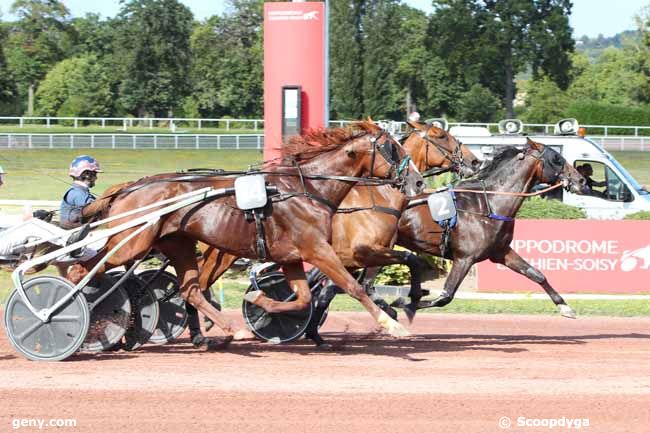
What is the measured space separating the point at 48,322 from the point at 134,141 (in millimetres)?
27284

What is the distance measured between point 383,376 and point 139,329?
222 centimetres

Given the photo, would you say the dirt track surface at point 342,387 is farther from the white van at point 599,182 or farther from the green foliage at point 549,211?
the white van at point 599,182

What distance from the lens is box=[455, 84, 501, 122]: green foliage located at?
47.5m

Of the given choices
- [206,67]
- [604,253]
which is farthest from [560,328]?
[206,67]

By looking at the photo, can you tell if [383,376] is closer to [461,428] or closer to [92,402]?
[461,428]

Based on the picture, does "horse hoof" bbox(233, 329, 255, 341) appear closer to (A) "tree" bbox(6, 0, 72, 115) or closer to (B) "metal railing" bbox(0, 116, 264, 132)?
(B) "metal railing" bbox(0, 116, 264, 132)

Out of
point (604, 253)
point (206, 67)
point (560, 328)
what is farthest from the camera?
point (206, 67)

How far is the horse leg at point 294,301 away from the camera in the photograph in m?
8.05

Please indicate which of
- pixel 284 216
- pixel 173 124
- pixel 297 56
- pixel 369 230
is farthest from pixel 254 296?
pixel 173 124

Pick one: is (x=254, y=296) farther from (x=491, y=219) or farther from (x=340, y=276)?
(x=491, y=219)

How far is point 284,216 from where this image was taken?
26.2 ft

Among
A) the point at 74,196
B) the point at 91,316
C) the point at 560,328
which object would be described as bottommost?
the point at 560,328

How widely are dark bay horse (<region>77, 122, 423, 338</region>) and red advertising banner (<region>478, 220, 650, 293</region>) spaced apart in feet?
16.2

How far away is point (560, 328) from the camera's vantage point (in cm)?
1056
